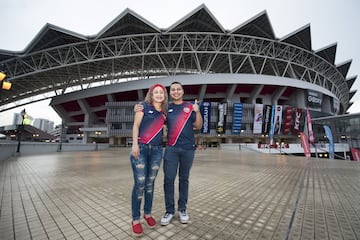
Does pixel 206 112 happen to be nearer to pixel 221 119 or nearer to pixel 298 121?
pixel 221 119

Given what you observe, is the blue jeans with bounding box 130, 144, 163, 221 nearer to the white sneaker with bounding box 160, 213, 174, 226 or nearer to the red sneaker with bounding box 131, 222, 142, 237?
the red sneaker with bounding box 131, 222, 142, 237

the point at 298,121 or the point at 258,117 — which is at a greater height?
the point at 258,117

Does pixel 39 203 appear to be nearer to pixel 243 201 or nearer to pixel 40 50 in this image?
pixel 243 201

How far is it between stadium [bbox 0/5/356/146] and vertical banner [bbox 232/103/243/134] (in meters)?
0.23

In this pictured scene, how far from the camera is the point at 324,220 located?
247 cm

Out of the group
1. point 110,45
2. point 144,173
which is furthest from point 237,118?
point 144,173

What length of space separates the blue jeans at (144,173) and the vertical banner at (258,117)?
1495 inches

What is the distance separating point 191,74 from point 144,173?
3576 cm

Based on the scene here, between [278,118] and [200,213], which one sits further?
[278,118]

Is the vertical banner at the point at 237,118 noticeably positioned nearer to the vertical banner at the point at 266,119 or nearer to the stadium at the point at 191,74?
the stadium at the point at 191,74

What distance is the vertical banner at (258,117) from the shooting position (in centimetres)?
3519

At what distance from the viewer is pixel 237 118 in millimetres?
35438

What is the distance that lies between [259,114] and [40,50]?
169ft

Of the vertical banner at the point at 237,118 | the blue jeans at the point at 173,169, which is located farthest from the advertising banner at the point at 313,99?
the blue jeans at the point at 173,169
